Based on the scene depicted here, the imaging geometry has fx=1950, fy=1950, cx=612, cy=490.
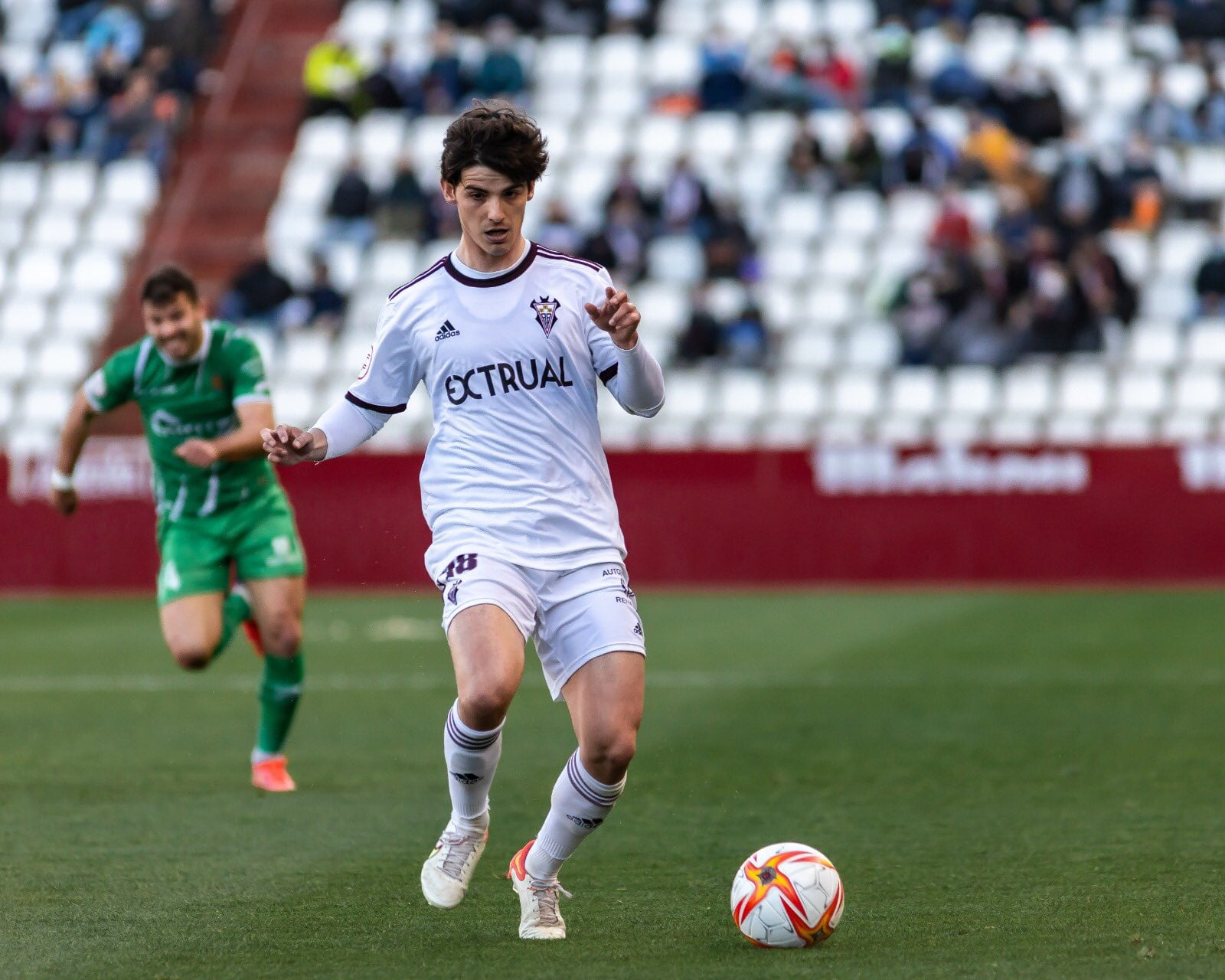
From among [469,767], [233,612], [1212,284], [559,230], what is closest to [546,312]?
[469,767]

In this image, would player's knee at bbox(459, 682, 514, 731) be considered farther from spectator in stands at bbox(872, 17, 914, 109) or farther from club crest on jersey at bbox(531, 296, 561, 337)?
spectator in stands at bbox(872, 17, 914, 109)

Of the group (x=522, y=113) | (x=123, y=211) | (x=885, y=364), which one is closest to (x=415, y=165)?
(x=123, y=211)

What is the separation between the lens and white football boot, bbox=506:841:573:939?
5262 millimetres

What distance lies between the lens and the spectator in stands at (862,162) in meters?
20.5

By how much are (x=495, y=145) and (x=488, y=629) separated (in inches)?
51.0

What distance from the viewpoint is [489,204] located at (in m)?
5.28

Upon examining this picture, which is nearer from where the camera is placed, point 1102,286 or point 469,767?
point 469,767

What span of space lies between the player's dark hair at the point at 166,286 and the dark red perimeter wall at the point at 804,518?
874 centimetres

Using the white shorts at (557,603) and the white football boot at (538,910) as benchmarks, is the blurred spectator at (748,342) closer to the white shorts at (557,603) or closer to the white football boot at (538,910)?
the white shorts at (557,603)

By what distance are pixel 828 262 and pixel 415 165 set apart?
4962mm

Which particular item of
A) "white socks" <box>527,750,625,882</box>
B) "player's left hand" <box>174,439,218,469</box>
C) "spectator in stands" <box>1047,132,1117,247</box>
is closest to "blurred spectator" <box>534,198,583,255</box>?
"spectator in stands" <box>1047,132,1117,247</box>

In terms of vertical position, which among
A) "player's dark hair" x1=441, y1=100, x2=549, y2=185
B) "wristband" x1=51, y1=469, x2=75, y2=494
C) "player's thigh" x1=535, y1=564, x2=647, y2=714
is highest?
"player's dark hair" x1=441, y1=100, x2=549, y2=185

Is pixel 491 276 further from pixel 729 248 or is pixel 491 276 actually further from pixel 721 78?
pixel 721 78

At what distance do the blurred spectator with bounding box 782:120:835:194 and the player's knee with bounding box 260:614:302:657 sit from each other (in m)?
13.6
